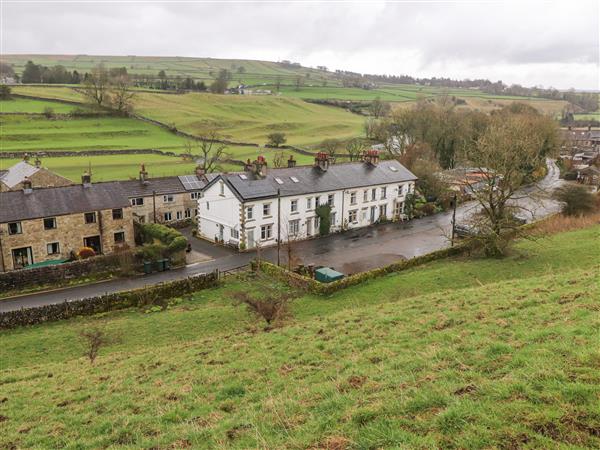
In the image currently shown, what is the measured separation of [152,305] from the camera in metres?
30.4

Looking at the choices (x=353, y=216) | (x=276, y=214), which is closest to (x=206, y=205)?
(x=276, y=214)

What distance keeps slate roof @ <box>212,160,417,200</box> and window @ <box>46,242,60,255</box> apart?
1467cm

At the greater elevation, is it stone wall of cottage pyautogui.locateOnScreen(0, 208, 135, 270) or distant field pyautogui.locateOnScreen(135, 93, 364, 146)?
distant field pyautogui.locateOnScreen(135, 93, 364, 146)

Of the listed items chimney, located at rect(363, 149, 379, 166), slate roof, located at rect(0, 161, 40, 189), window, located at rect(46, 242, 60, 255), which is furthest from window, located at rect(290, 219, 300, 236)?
slate roof, located at rect(0, 161, 40, 189)

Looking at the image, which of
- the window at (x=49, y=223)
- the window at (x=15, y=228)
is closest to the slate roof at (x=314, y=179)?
the window at (x=49, y=223)

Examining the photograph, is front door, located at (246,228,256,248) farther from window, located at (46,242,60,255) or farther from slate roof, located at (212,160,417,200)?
window, located at (46,242,60,255)

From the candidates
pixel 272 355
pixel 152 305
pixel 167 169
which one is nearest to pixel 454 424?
pixel 272 355

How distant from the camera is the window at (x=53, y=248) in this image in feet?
131

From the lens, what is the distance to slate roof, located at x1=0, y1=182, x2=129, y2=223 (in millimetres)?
38281

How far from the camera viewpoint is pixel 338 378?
1280cm

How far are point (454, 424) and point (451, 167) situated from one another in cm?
8392

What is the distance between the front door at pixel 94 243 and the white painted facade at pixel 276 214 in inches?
406

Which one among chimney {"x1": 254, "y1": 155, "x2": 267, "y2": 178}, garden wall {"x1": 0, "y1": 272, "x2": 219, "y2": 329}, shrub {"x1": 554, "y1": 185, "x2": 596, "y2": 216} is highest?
chimney {"x1": 254, "y1": 155, "x2": 267, "y2": 178}

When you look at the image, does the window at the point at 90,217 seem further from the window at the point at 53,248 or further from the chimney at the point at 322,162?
the chimney at the point at 322,162
